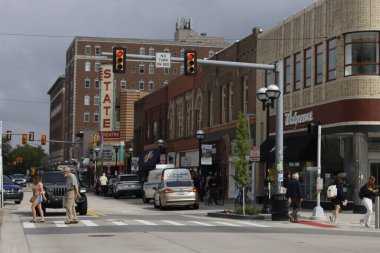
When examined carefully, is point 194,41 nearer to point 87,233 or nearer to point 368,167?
point 368,167

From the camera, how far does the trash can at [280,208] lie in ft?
86.7

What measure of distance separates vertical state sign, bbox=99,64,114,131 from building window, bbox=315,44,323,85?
5466 centimetres

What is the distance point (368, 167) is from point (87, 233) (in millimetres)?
16010

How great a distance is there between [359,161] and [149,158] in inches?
1543

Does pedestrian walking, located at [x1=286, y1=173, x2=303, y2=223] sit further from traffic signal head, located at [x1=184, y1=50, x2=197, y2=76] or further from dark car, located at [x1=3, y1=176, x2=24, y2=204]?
dark car, located at [x1=3, y1=176, x2=24, y2=204]

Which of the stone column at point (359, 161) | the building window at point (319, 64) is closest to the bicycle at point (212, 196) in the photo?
the building window at point (319, 64)

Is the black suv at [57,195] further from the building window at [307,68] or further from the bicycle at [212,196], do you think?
the building window at [307,68]

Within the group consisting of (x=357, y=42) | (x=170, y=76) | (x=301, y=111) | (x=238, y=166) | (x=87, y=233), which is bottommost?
(x=87, y=233)

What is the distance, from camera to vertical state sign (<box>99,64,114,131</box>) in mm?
87875

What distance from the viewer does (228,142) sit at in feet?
156

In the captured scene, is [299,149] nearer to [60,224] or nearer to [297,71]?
[297,71]

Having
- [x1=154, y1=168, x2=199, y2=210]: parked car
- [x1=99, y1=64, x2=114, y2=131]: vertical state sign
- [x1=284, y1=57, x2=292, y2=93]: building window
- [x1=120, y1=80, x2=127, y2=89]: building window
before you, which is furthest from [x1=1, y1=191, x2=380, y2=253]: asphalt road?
[x1=120, y1=80, x2=127, y2=89]: building window

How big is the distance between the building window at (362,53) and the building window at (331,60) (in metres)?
1.13

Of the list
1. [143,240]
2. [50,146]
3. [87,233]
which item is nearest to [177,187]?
[87,233]
